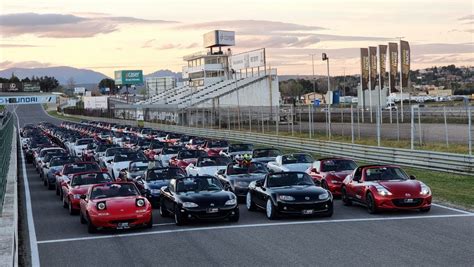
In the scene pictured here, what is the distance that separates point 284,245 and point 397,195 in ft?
16.4

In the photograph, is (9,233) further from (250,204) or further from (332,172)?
(332,172)

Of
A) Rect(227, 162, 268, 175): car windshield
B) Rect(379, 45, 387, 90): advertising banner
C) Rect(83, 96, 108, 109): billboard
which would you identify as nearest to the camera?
Rect(227, 162, 268, 175): car windshield

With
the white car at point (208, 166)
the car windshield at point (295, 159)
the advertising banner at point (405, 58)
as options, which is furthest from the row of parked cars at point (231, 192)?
the advertising banner at point (405, 58)

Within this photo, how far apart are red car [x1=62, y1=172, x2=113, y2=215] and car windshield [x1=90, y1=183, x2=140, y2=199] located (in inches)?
101

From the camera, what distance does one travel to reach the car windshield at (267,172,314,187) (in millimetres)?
18188

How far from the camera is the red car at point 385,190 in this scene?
17.1 m

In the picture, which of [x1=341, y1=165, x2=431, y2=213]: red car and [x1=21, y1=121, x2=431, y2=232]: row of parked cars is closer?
[x1=21, y1=121, x2=431, y2=232]: row of parked cars

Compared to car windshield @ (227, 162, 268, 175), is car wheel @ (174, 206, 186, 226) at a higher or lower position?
lower

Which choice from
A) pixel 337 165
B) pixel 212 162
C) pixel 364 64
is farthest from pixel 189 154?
pixel 364 64

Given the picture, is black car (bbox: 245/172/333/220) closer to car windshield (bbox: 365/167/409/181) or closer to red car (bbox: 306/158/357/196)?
car windshield (bbox: 365/167/409/181)

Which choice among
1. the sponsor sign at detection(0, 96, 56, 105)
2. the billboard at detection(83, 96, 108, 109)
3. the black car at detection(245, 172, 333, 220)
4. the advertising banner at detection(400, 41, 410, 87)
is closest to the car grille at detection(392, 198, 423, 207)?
the black car at detection(245, 172, 333, 220)

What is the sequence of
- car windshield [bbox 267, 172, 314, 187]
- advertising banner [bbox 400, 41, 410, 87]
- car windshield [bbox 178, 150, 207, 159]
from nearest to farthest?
car windshield [bbox 267, 172, 314, 187], car windshield [bbox 178, 150, 207, 159], advertising banner [bbox 400, 41, 410, 87]

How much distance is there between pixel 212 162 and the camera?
26.8 m

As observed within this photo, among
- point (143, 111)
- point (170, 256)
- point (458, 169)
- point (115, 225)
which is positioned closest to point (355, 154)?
point (458, 169)
